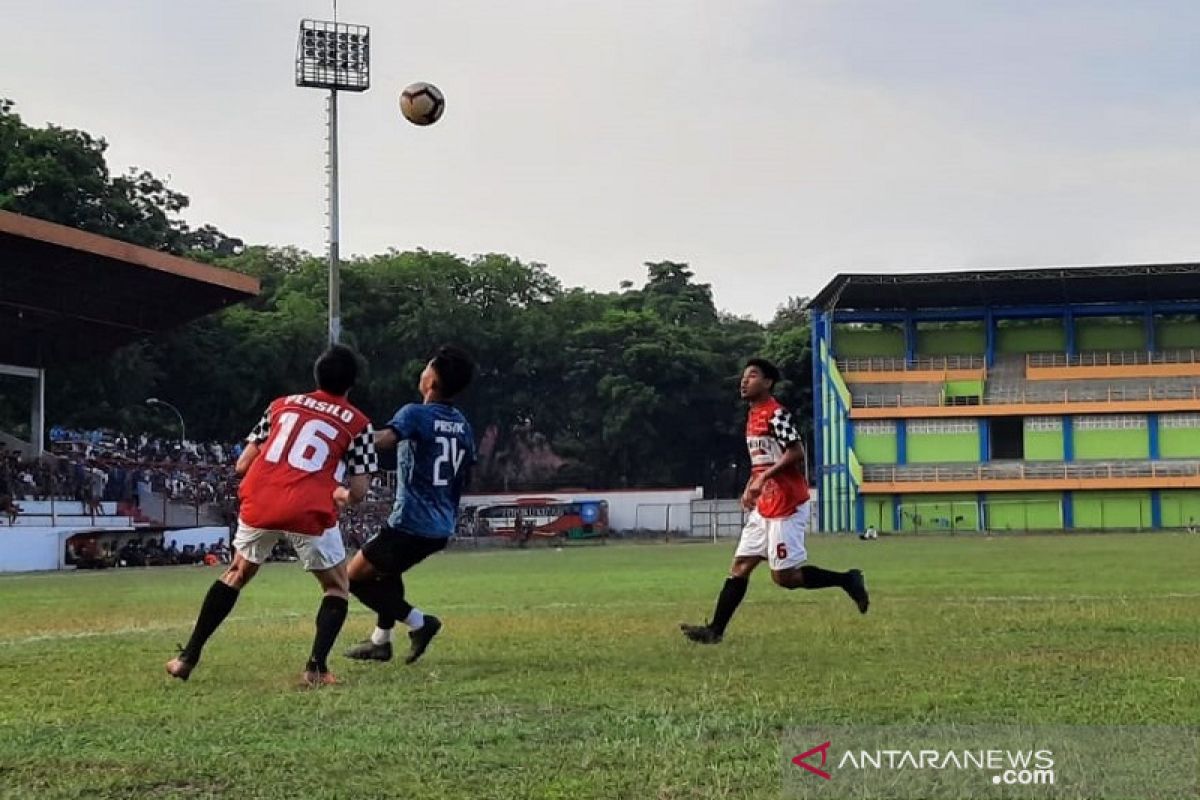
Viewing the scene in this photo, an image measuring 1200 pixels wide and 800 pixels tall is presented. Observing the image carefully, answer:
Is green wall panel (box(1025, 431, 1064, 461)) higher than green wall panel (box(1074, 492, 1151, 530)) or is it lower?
higher

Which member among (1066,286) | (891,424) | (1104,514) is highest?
(1066,286)

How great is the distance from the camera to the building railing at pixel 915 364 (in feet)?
215

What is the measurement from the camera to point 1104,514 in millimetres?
62219

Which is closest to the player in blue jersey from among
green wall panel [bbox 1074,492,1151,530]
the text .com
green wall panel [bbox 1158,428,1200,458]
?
the text .com

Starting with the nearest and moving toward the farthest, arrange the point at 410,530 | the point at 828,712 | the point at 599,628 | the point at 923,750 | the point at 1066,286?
the point at 923,750, the point at 828,712, the point at 410,530, the point at 599,628, the point at 1066,286

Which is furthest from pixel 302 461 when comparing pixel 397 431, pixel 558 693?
pixel 558 693

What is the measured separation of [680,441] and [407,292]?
53.6ft

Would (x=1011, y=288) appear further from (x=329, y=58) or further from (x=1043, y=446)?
(x=329, y=58)

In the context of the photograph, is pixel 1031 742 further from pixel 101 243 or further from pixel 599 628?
pixel 101 243

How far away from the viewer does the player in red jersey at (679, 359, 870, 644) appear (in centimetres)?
896

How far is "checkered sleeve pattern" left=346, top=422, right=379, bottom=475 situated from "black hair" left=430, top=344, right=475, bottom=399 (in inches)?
26.9

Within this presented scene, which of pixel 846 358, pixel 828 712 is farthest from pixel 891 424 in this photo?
pixel 828 712

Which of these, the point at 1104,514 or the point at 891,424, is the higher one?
the point at 891,424

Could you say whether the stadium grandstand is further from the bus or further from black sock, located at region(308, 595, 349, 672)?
black sock, located at region(308, 595, 349, 672)
